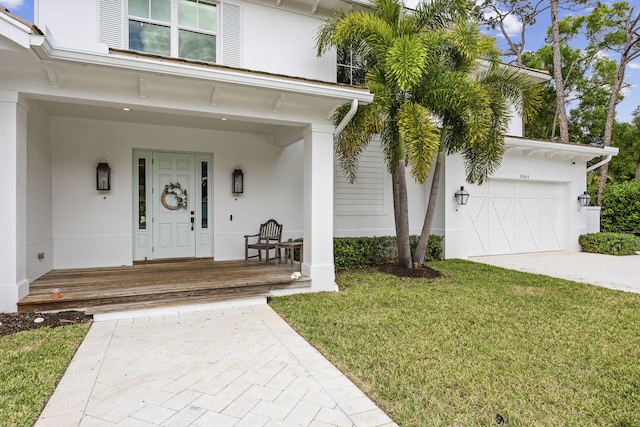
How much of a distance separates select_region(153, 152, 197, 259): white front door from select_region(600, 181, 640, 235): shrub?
14.5 m

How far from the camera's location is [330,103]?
5727 millimetres

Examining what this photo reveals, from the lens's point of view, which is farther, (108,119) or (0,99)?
(108,119)

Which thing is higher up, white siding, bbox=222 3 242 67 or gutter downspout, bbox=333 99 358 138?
white siding, bbox=222 3 242 67

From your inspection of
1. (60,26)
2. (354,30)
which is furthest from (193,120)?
(354,30)

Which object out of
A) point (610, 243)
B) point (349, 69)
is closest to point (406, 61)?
point (349, 69)

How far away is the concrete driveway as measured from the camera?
7.17 m

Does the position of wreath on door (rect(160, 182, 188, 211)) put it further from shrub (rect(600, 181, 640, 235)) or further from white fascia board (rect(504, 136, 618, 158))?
shrub (rect(600, 181, 640, 235))

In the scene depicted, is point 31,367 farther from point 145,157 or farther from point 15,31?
point 145,157

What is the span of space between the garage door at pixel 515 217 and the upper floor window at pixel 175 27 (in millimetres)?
7889

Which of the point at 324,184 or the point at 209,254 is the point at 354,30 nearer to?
the point at 324,184

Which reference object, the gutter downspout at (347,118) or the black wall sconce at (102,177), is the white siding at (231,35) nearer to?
the gutter downspout at (347,118)

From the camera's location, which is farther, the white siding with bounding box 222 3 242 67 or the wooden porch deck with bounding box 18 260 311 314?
the white siding with bounding box 222 3 242 67

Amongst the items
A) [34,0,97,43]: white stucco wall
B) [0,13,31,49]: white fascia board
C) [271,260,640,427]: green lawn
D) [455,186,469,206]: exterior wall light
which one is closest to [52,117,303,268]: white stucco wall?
[34,0,97,43]: white stucco wall

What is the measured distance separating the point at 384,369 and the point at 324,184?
3409 mm
